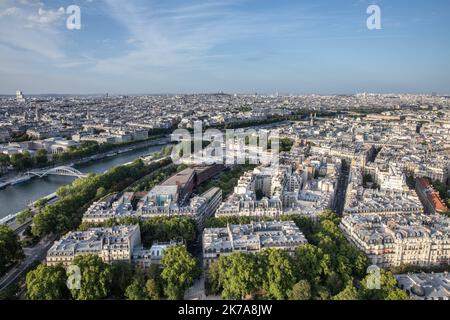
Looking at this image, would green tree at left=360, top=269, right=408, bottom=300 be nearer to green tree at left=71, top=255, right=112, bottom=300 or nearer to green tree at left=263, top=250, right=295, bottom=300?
green tree at left=263, top=250, right=295, bottom=300

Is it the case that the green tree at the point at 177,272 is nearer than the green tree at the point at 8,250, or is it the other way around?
the green tree at the point at 177,272

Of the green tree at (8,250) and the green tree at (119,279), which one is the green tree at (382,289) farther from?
the green tree at (8,250)

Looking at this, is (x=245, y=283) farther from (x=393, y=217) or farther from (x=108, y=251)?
(x=393, y=217)

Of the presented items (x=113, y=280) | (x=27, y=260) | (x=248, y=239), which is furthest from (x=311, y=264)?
(x=27, y=260)

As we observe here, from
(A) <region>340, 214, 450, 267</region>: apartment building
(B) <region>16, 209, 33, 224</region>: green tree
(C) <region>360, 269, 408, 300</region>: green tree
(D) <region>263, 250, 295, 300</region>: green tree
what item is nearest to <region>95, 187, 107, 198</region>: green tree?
(B) <region>16, 209, 33, 224</region>: green tree

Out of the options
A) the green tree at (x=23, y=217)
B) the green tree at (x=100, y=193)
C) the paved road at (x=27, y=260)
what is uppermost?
the green tree at (x=100, y=193)

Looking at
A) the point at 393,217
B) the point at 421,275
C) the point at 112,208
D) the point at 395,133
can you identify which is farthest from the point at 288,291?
the point at 395,133

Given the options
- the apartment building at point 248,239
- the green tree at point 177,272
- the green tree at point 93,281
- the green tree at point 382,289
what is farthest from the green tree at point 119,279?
the green tree at point 382,289

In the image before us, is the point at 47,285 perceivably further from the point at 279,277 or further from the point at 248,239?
the point at 279,277
